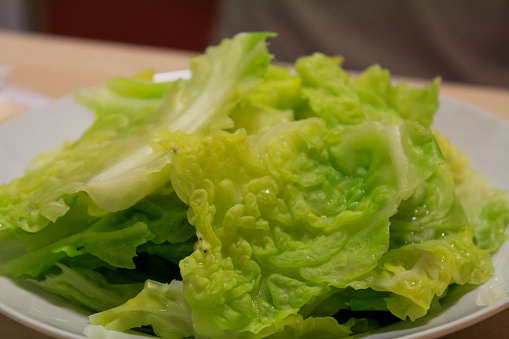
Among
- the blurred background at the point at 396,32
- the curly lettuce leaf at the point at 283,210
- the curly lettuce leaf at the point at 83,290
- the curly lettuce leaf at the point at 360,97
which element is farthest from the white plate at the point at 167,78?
the blurred background at the point at 396,32

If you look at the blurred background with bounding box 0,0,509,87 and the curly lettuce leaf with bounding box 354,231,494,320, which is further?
the blurred background with bounding box 0,0,509,87

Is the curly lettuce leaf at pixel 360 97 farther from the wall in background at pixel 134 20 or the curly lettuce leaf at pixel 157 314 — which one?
the wall in background at pixel 134 20

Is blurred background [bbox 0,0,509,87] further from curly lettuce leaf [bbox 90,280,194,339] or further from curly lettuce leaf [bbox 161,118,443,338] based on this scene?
curly lettuce leaf [bbox 90,280,194,339]

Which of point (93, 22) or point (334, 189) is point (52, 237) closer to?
point (334, 189)

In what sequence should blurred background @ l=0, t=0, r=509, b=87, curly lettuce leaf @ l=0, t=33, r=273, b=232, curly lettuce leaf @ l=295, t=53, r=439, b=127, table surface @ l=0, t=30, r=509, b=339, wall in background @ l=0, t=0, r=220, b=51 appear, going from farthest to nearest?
wall in background @ l=0, t=0, r=220, b=51
blurred background @ l=0, t=0, r=509, b=87
table surface @ l=0, t=30, r=509, b=339
curly lettuce leaf @ l=295, t=53, r=439, b=127
curly lettuce leaf @ l=0, t=33, r=273, b=232

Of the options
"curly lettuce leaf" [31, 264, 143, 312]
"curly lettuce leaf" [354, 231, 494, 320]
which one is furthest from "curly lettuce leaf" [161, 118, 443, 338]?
"curly lettuce leaf" [31, 264, 143, 312]

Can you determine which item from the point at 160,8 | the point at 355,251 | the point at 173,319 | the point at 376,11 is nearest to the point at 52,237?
the point at 173,319

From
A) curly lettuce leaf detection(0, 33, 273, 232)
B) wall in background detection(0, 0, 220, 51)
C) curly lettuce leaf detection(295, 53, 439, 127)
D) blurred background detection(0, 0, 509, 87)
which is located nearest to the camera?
curly lettuce leaf detection(0, 33, 273, 232)
